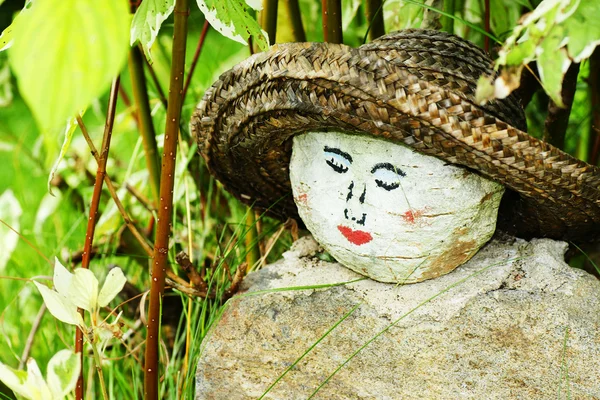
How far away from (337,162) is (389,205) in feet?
0.28

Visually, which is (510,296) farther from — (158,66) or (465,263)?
(158,66)

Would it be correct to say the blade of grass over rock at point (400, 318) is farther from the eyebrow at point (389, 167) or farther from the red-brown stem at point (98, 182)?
the red-brown stem at point (98, 182)

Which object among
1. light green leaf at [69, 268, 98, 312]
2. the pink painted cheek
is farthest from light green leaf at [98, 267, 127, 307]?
the pink painted cheek

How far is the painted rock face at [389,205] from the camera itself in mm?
810

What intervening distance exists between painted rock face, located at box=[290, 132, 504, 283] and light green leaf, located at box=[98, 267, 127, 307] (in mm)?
263

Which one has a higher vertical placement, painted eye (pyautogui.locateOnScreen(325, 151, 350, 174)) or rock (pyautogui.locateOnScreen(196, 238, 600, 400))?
painted eye (pyautogui.locateOnScreen(325, 151, 350, 174))

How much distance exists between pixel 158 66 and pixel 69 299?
96 centimetres

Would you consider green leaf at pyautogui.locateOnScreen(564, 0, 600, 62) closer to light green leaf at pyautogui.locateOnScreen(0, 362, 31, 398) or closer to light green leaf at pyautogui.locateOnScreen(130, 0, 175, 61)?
light green leaf at pyautogui.locateOnScreen(130, 0, 175, 61)

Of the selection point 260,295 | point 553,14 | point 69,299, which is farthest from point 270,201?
point 553,14

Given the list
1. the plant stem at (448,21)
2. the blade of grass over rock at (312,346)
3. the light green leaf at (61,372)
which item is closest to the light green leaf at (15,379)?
the light green leaf at (61,372)

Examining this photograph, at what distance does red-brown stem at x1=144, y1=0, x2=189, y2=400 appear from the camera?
2.27ft

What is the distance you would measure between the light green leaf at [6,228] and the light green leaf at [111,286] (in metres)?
0.64

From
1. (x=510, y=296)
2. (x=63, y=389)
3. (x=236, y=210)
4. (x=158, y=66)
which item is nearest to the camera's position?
(x=63, y=389)

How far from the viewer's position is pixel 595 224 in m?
0.85
